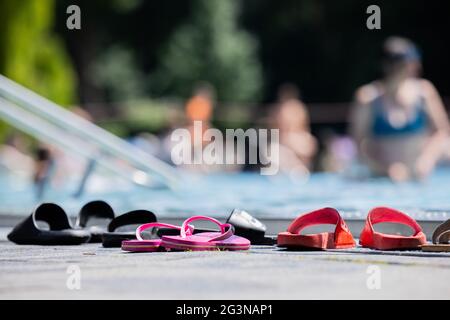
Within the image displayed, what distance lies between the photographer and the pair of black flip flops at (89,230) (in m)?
4.59

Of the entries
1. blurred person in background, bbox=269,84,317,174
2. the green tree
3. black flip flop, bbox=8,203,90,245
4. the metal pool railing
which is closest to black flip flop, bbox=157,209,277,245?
black flip flop, bbox=8,203,90,245

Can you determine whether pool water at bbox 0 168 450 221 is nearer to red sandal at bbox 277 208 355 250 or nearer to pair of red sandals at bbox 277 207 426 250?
pair of red sandals at bbox 277 207 426 250

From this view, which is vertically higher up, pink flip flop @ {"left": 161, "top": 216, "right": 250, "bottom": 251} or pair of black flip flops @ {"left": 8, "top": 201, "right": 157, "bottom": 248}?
pair of black flip flops @ {"left": 8, "top": 201, "right": 157, "bottom": 248}

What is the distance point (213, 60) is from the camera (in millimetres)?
27000

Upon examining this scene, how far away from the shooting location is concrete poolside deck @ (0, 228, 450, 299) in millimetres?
2961

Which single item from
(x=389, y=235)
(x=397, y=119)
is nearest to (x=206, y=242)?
(x=389, y=235)

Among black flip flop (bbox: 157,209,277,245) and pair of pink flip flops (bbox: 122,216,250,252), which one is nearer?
pair of pink flip flops (bbox: 122,216,250,252)

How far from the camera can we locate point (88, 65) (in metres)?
27.4

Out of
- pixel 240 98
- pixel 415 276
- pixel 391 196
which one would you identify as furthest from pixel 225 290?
pixel 240 98

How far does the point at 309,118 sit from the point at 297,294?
21.1 m

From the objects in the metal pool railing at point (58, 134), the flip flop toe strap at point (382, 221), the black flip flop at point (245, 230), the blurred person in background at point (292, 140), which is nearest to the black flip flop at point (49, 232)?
the black flip flop at point (245, 230)

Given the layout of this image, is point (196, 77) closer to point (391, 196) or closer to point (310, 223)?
point (391, 196)
